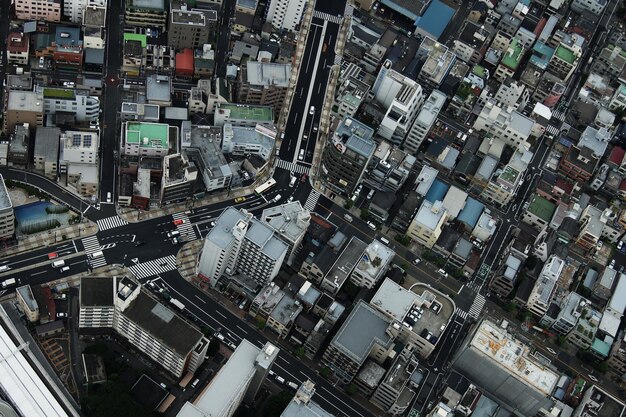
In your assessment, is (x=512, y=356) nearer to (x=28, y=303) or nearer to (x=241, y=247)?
(x=241, y=247)

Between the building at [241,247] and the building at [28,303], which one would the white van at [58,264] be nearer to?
the building at [28,303]

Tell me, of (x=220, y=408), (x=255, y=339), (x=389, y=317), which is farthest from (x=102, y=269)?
(x=389, y=317)

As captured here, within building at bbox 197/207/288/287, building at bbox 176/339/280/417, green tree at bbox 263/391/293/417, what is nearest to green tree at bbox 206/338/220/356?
building at bbox 197/207/288/287

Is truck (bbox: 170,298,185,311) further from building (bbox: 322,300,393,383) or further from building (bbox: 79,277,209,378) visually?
building (bbox: 322,300,393,383)

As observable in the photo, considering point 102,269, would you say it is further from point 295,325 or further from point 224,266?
point 295,325

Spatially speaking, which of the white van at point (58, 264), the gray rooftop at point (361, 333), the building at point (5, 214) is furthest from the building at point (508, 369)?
the building at point (5, 214)

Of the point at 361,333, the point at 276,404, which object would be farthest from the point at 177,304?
the point at 361,333

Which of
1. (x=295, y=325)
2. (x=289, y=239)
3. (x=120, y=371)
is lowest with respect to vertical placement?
(x=120, y=371)

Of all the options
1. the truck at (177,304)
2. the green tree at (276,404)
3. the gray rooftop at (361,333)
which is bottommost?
the green tree at (276,404)
